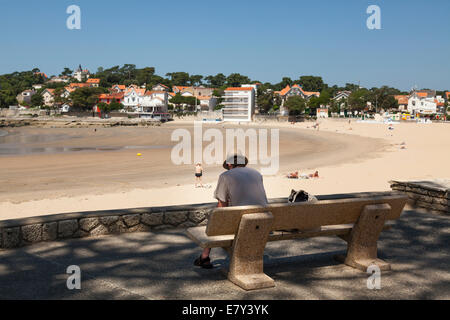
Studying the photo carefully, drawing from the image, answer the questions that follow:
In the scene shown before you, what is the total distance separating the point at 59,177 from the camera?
17984 mm

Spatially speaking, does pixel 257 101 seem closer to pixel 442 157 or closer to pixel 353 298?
pixel 442 157

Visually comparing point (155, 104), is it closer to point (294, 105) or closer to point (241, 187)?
point (294, 105)

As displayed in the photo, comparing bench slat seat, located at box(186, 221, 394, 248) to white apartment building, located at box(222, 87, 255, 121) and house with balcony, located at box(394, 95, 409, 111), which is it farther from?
house with balcony, located at box(394, 95, 409, 111)

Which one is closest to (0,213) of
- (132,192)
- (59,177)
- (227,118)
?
(132,192)

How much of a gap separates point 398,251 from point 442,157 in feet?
72.9

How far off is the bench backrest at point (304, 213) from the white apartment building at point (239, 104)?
335 feet

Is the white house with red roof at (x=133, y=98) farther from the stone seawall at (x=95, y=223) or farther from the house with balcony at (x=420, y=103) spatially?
the stone seawall at (x=95, y=223)

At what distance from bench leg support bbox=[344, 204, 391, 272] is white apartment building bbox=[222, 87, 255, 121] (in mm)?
102072

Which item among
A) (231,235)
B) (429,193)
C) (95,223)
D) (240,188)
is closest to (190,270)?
(231,235)

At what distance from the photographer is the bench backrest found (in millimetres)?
3924

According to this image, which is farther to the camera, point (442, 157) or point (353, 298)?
point (442, 157)

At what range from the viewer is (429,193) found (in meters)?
7.16

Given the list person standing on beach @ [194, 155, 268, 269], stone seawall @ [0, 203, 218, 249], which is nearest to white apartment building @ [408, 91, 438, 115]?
stone seawall @ [0, 203, 218, 249]

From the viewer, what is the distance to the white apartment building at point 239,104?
108000 mm
